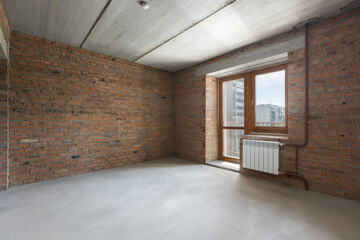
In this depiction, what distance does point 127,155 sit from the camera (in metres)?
4.60

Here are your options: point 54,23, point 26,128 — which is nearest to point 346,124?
point 54,23

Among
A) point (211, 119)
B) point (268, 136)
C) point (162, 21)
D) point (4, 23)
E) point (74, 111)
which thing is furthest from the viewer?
point (211, 119)

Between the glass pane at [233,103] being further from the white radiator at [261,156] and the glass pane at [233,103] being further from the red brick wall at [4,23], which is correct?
the red brick wall at [4,23]

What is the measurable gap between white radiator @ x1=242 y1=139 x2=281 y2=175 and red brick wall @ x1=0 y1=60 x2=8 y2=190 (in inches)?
183

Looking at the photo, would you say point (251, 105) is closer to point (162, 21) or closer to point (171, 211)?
point (162, 21)

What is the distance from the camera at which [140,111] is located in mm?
4902

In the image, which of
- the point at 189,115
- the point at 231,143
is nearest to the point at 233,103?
the point at 231,143

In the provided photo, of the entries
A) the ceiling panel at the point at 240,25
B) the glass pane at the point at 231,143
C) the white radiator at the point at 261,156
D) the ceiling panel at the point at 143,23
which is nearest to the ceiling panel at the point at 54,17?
the ceiling panel at the point at 143,23

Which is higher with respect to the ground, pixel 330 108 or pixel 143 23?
pixel 143 23

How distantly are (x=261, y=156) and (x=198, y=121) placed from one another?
198 centimetres

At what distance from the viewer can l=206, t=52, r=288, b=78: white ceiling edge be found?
3408 millimetres

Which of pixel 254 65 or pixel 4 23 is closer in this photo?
pixel 4 23

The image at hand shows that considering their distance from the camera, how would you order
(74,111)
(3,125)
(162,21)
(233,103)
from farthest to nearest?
(233,103) < (74,111) < (3,125) < (162,21)

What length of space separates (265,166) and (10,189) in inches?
190
